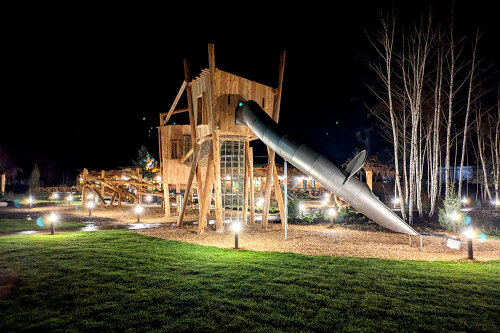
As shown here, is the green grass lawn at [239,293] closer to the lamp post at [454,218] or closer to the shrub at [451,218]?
the lamp post at [454,218]

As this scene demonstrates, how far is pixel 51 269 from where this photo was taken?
26.3 feet

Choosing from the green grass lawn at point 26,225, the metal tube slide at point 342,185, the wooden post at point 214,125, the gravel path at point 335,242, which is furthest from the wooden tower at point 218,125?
the green grass lawn at point 26,225

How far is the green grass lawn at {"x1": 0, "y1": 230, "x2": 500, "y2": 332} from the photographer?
16.9ft

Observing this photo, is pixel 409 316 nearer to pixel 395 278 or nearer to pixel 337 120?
pixel 395 278

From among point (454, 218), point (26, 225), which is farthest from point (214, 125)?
point (454, 218)

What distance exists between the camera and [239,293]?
21.1 feet

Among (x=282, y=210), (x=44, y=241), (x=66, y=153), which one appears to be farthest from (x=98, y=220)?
(x=66, y=153)

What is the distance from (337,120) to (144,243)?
53262mm

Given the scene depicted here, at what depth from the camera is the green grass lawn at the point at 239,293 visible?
→ 16.9 feet

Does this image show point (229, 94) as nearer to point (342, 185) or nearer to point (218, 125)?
point (218, 125)

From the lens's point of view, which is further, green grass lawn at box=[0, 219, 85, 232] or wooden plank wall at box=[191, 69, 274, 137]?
green grass lawn at box=[0, 219, 85, 232]

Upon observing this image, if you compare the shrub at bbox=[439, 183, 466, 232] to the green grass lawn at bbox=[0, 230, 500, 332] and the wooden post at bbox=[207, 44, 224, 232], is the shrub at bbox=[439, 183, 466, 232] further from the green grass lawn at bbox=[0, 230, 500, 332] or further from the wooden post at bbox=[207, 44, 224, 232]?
the wooden post at bbox=[207, 44, 224, 232]

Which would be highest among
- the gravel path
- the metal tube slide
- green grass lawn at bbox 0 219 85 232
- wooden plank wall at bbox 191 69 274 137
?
wooden plank wall at bbox 191 69 274 137

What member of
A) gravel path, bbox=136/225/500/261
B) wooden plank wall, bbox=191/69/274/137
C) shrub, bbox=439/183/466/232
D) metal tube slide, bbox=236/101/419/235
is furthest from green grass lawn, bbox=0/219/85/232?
shrub, bbox=439/183/466/232
